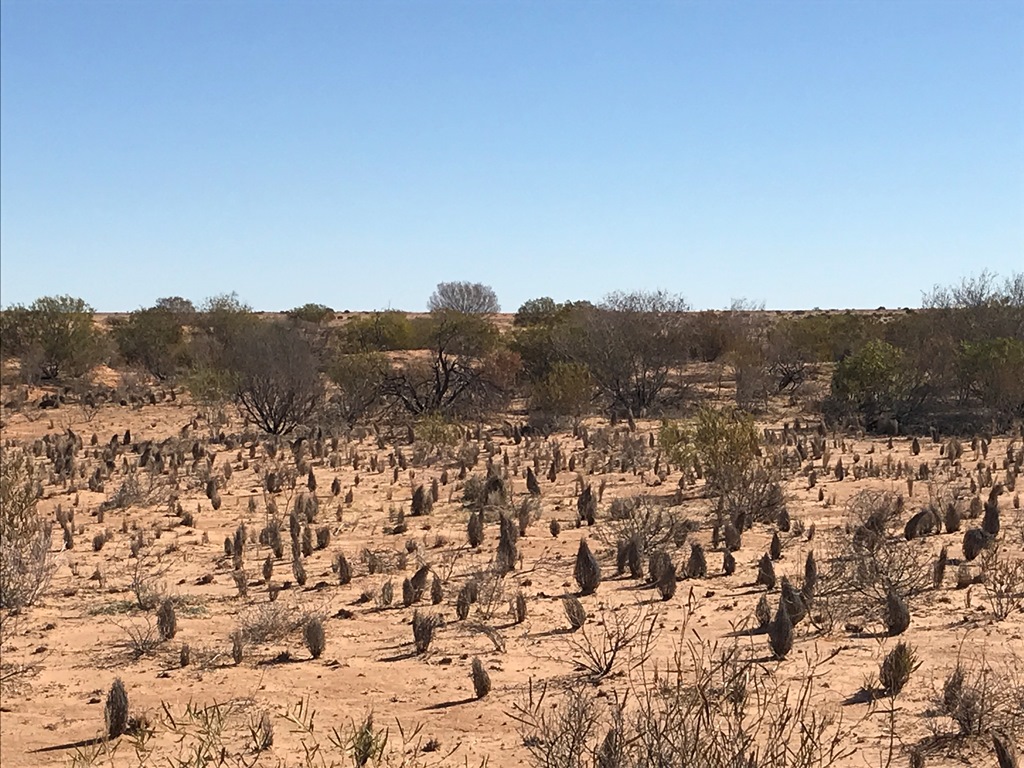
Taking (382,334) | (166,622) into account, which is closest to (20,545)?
(166,622)

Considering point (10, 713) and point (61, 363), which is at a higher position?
point (61, 363)

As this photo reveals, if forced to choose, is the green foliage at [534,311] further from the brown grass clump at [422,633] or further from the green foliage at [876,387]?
the brown grass clump at [422,633]

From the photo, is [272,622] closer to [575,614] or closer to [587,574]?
[575,614]

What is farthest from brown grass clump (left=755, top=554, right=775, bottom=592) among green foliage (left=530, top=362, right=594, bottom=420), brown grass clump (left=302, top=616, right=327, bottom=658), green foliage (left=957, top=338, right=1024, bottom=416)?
green foliage (left=957, top=338, right=1024, bottom=416)

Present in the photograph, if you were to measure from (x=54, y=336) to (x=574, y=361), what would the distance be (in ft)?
60.5

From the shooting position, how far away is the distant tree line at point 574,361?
77.7ft

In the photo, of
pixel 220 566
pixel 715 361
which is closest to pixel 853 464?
pixel 220 566

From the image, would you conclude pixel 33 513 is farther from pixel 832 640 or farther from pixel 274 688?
pixel 832 640

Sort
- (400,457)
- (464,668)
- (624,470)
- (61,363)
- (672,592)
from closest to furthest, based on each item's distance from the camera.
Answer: (464,668)
(672,592)
(624,470)
(400,457)
(61,363)

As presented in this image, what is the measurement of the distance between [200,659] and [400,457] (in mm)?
10070

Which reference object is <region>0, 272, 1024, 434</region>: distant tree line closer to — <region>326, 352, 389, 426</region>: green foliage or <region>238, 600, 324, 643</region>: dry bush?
<region>326, 352, 389, 426</region>: green foliage

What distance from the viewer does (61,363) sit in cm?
3566

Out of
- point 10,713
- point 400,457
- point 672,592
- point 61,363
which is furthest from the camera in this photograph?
point 61,363

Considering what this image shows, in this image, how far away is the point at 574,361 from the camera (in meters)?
29.1
